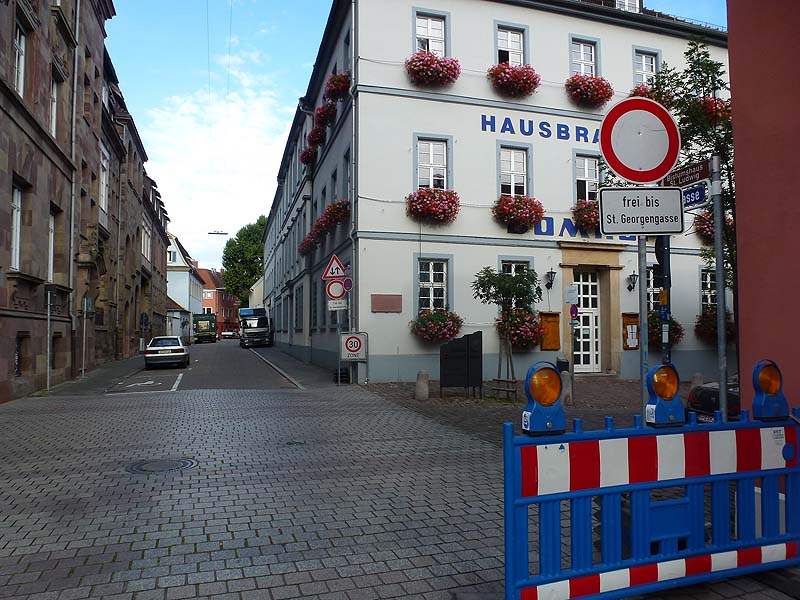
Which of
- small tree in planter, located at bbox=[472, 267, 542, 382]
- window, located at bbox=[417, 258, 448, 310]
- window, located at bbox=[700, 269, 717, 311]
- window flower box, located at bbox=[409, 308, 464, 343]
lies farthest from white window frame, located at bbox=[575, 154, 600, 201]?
window flower box, located at bbox=[409, 308, 464, 343]

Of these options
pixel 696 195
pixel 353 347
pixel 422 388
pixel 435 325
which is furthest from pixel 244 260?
pixel 696 195

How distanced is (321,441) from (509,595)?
19.3ft

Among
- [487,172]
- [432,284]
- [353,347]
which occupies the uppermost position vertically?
[487,172]

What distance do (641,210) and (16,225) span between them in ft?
50.0

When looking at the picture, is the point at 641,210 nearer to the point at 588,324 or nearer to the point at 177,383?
the point at 588,324

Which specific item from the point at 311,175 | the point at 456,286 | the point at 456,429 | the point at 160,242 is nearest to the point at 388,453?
the point at 456,429

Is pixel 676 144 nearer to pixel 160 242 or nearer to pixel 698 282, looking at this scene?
pixel 698 282

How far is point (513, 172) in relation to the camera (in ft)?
62.5

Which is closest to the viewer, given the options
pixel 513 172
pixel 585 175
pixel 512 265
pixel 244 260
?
pixel 512 265

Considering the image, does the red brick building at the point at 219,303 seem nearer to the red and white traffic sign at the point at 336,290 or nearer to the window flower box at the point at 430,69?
the window flower box at the point at 430,69

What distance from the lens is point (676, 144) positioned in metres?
4.57

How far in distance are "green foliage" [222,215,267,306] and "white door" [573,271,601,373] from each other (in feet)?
224

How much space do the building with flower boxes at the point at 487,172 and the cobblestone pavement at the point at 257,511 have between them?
25.5ft

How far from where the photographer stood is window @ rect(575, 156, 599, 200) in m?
19.6
